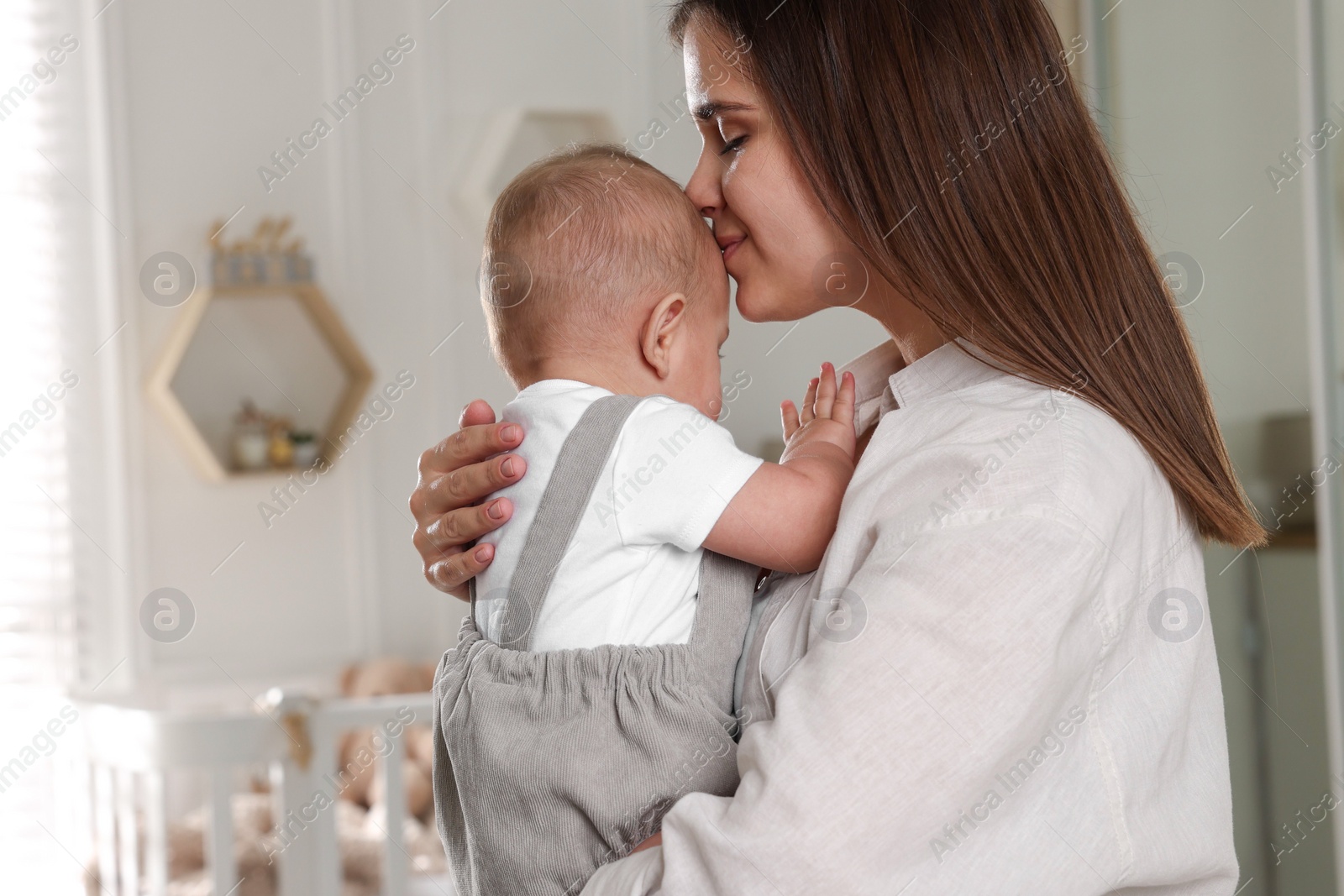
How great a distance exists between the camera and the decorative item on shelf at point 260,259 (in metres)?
3.14

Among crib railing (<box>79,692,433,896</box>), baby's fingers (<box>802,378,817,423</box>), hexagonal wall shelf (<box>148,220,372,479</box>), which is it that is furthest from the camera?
hexagonal wall shelf (<box>148,220,372,479</box>)

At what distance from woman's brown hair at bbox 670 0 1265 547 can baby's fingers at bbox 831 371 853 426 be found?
0.47 ft

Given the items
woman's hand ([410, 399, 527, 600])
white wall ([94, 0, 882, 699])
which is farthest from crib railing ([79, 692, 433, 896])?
woman's hand ([410, 399, 527, 600])

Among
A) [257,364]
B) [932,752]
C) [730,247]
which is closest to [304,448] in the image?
[257,364]

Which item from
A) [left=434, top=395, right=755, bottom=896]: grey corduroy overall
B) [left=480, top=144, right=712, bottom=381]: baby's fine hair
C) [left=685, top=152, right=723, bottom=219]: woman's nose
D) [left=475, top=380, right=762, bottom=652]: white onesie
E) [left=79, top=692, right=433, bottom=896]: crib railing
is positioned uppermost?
[left=685, top=152, right=723, bottom=219]: woman's nose

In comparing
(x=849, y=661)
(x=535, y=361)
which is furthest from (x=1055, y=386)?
(x=535, y=361)

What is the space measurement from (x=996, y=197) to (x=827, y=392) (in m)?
0.25

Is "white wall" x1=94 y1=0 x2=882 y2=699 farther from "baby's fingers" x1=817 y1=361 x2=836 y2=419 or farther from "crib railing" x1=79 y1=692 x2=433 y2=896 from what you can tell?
"baby's fingers" x1=817 y1=361 x2=836 y2=419

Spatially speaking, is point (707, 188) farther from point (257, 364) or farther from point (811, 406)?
point (257, 364)

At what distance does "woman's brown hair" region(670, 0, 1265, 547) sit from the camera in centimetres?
92

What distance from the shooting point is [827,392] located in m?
1.08

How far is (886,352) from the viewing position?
119cm

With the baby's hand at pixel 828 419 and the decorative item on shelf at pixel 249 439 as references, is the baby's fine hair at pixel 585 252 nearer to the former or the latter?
the baby's hand at pixel 828 419

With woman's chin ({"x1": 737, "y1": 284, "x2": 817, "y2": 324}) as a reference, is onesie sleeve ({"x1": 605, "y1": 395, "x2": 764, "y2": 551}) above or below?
below
